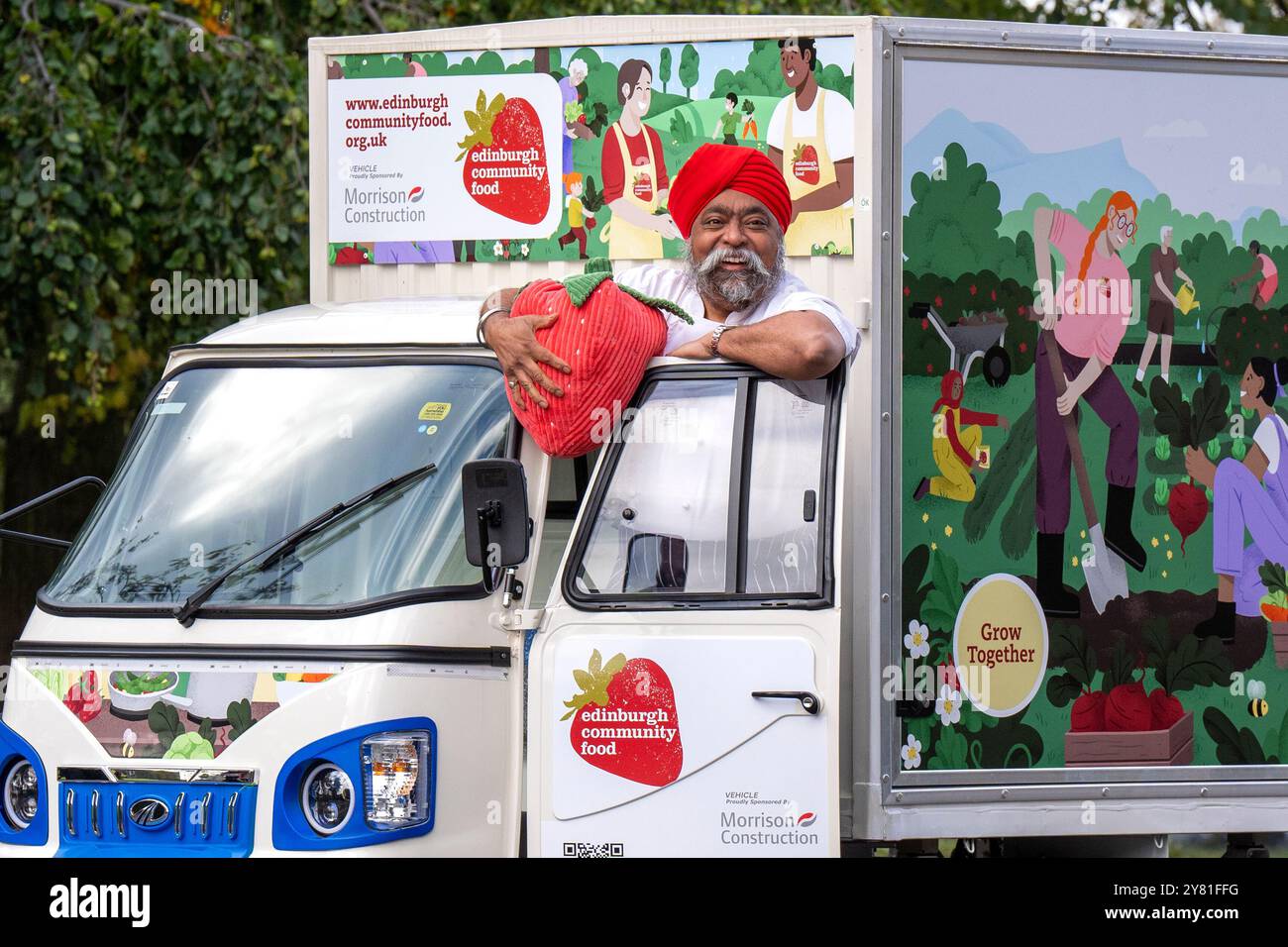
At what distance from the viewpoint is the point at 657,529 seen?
4699mm

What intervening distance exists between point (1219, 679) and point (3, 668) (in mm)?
3983

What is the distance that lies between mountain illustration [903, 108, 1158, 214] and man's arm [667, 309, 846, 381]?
848mm

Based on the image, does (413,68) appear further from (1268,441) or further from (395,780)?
(1268,441)

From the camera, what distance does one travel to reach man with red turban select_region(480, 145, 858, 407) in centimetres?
464

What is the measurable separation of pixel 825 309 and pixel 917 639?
3.72ft

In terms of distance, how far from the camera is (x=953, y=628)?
517 cm

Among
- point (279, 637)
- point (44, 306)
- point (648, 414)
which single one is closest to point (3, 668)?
point (279, 637)

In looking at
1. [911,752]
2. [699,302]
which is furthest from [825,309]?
[911,752]

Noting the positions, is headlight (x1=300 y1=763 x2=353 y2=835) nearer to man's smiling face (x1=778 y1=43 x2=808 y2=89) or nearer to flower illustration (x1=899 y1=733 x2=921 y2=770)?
flower illustration (x1=899 y1=733 x2=921 y2=770)

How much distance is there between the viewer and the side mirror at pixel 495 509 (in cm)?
441

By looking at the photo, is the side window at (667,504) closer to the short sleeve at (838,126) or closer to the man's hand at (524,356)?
the man's hand at (524,356)

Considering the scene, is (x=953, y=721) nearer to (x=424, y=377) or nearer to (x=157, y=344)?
(x=424, y=377)

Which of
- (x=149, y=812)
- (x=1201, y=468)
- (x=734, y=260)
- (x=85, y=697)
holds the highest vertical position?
(x=734, y=260)

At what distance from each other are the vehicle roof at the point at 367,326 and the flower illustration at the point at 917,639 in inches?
65.0
